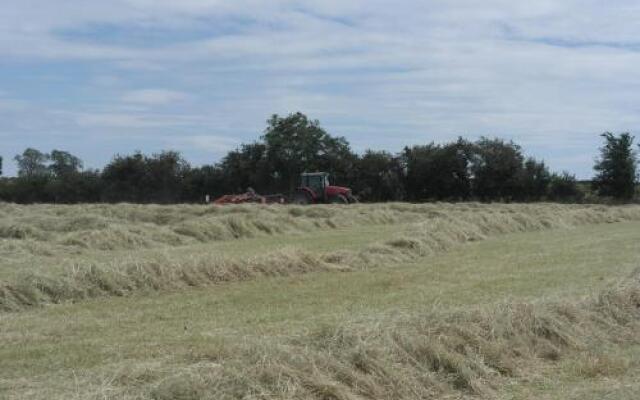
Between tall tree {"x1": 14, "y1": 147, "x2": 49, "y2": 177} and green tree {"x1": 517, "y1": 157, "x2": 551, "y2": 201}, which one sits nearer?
green tree {"x1": 517, "y1": 157, "x2": 551, "y2": 201}

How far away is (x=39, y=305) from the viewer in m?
10.1

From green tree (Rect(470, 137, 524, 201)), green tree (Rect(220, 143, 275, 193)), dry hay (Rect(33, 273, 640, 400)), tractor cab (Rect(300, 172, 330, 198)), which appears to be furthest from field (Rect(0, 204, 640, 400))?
green tree (Rect(220, 143, 275, 193))

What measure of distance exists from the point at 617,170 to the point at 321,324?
57717mm

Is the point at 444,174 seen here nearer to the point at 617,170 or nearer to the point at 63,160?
the point at 617,170

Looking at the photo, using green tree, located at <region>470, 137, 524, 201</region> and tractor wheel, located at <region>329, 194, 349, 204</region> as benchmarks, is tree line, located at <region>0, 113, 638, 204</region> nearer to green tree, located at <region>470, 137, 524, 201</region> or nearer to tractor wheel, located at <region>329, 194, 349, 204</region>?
A: green tree, located at <region>470, 137, 524, 201</region>

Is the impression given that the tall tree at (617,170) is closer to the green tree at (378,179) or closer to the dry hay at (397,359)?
the green tree at (378,179)

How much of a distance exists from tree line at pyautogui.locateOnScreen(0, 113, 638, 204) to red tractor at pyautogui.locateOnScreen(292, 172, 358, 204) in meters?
15.8

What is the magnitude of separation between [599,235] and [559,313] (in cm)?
1884

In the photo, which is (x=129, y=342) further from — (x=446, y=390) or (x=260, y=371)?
(x=446, y=390)

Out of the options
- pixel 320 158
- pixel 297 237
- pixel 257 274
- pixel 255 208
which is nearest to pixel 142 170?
pixel 320 158

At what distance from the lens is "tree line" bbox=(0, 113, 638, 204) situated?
5959 centimetres

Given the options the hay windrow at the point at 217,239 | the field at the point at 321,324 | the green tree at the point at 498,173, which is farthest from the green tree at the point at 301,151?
the field at the point at 321,324

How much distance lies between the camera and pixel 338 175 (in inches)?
2542

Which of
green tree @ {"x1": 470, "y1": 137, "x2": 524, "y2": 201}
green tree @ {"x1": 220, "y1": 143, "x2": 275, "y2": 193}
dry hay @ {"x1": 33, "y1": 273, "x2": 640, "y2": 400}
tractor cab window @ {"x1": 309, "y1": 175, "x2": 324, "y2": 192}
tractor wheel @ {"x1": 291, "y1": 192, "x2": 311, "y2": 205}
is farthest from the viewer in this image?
green tree @ {"x1": 220, "y1": 143, "x2": 275, "y2": 193}
